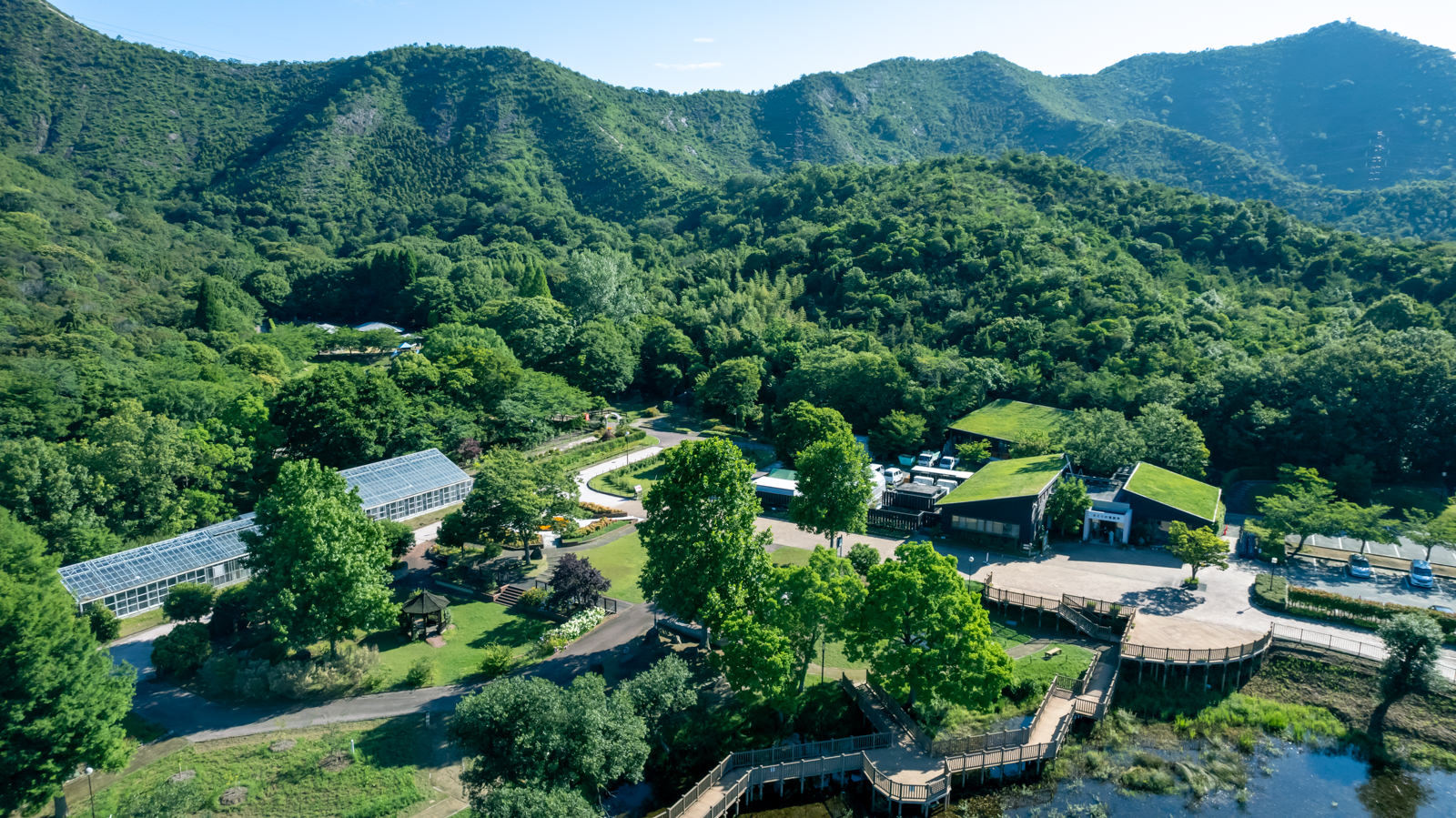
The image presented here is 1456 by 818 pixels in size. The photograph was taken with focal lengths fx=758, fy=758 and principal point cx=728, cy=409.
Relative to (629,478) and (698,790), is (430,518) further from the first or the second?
(698,790)

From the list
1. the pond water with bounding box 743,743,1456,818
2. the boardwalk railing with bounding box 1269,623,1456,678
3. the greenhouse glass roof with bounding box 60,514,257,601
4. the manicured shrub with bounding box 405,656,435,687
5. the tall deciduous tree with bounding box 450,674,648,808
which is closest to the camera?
the tall deciduous tree with bounding box 450,674,648,808

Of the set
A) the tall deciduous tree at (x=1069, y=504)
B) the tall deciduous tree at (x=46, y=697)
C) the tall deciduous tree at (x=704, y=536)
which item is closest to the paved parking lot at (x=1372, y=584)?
the tall deciduous tree at (x=1069, y=504)

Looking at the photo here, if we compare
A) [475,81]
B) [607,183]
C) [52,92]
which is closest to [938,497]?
[607,183]

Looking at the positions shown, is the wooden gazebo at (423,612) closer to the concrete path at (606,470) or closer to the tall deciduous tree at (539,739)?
the tall deciduous tree at (539,739)

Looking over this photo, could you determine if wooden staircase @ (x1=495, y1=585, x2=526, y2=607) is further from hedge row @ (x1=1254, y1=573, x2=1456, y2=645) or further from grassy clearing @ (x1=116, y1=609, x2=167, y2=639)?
hedge row @ (x1=1254, y1=573, x2=1456, y2=645)

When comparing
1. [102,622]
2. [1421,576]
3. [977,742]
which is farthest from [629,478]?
[1421,576]

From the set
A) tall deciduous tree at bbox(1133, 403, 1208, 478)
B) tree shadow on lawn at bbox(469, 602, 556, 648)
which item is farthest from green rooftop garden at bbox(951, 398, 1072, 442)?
tree shadow on lawn at bbox(469, 602, 556, 648)
